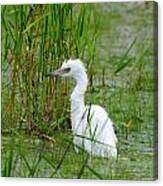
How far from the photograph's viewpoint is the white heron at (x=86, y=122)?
2246 millimetres

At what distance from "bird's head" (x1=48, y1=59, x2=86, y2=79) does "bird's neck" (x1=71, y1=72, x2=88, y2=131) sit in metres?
0.01

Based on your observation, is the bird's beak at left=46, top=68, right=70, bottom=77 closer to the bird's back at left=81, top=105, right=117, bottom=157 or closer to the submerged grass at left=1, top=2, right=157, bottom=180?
the submerged grass at left=1, top=2, right=157, bottom=180

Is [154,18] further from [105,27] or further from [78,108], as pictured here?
[78,108]

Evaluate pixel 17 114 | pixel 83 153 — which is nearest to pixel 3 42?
pixel 17 114

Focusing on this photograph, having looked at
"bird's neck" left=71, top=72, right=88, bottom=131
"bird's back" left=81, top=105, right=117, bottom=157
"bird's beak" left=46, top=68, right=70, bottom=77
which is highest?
"bird's beak" left=46, top=68, right=70, bottom=77

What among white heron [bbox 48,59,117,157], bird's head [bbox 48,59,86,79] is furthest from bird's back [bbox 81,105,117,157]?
bird's head [bbox 48,59,86,79]

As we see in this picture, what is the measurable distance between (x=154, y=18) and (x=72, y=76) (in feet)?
1.07

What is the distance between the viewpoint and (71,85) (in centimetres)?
227

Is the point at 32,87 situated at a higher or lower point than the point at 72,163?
higher

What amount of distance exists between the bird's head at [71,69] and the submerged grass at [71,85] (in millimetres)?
18

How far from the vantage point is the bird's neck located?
2.26 meters

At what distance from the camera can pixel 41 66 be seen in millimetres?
2299

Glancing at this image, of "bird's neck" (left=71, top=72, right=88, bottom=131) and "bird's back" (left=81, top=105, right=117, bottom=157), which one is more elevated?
"bird's neck" (left=71, top=72, right=88, bottom=131)

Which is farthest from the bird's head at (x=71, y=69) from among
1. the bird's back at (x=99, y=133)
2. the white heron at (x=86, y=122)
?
the bird's back at (x=99, y=133)
